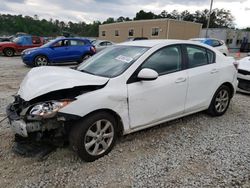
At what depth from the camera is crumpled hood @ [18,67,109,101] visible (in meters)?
2.97

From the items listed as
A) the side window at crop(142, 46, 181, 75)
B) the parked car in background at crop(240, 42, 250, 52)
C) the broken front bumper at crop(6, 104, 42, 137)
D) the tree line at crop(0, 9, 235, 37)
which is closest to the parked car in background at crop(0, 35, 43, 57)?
the side window at crop(142, 46, 181, 75)

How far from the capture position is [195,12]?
81938 millimetres

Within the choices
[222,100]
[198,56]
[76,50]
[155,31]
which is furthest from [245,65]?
[155,31]

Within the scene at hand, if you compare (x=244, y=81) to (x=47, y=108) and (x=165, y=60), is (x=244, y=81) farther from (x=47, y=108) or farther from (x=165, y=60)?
(x=47, y=108)

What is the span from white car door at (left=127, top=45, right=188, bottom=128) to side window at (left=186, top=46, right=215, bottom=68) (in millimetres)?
244

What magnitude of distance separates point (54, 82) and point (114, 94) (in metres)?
0.78

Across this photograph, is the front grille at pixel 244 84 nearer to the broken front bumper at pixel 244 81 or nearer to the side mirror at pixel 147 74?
the broken front bumper at pixel 244 81

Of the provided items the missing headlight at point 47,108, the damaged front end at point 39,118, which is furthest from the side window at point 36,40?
the missing headlight at point 47,108

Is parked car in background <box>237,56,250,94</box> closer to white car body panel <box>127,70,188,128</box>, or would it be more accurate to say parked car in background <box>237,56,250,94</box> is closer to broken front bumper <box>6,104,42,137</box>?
white car body panel <box>127,70,188,128</box>

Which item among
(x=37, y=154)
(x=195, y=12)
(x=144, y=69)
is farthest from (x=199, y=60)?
(x=195, y=12)

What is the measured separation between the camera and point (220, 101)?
4785mm

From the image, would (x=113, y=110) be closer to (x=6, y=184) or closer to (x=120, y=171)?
(x=120, y=171)

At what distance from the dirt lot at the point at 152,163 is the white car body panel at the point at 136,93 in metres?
0.34

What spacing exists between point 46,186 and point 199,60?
3.18 meters
